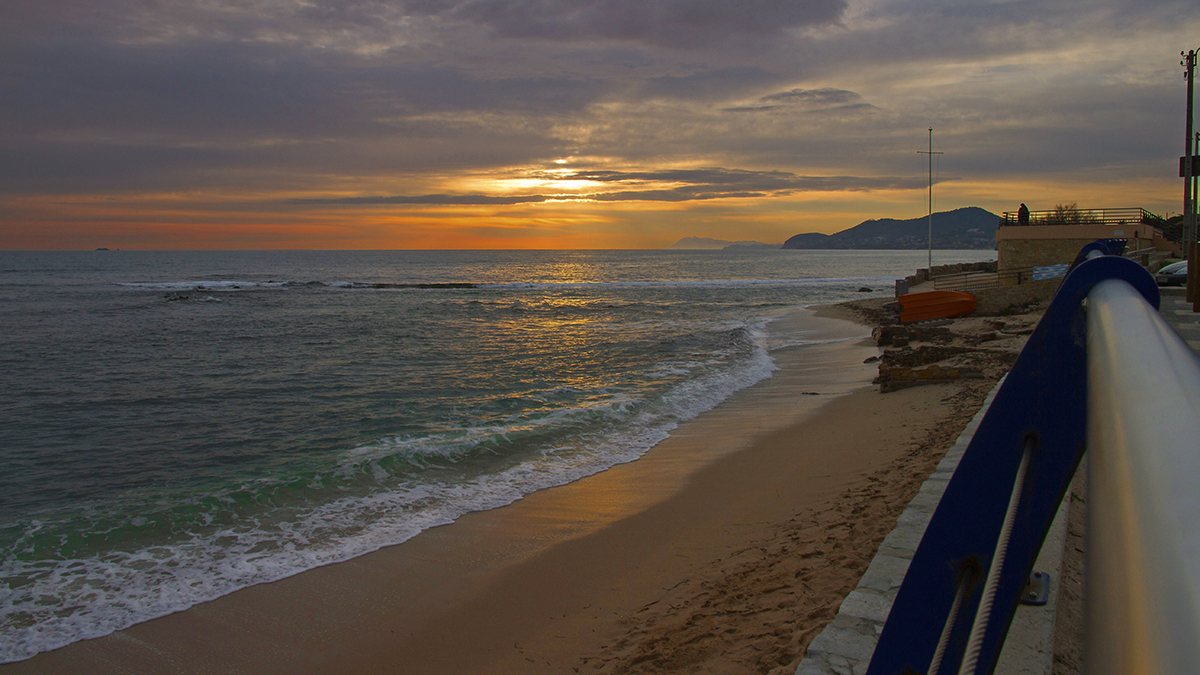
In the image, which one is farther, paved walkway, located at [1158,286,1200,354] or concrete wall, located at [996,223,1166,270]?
concrete wall, located at [996,223,1166,270]

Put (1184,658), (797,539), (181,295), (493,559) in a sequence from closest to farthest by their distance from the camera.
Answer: (1184,658) < (797,539) < (493,559) < (181,295)

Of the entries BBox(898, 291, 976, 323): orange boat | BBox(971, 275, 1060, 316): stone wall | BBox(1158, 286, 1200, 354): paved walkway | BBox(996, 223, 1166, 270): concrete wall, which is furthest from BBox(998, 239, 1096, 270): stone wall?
BBox(1158, 286, 1200, 354): paved walkway

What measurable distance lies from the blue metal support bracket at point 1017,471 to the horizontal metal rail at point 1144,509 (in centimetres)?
42

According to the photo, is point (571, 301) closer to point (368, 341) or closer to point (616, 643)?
point (368, 341)

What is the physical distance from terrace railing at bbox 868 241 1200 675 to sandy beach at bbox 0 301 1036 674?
292cm

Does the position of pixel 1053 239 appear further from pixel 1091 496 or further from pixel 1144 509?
pixel 1144 509

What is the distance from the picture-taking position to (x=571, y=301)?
4669cm

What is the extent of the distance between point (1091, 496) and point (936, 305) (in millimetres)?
26394

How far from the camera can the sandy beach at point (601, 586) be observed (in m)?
Answer: 4.79

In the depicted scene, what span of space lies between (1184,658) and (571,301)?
4651cm

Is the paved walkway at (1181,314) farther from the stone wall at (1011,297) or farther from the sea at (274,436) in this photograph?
the sea at (274,436)

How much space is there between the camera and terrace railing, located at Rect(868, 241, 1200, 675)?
0.38 metres

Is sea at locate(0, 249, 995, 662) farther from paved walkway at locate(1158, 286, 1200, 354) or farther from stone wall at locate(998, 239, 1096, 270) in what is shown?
stone wall at locate(998, 239, 1096, 270)

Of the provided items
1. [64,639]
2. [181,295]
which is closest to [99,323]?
[181,295]
